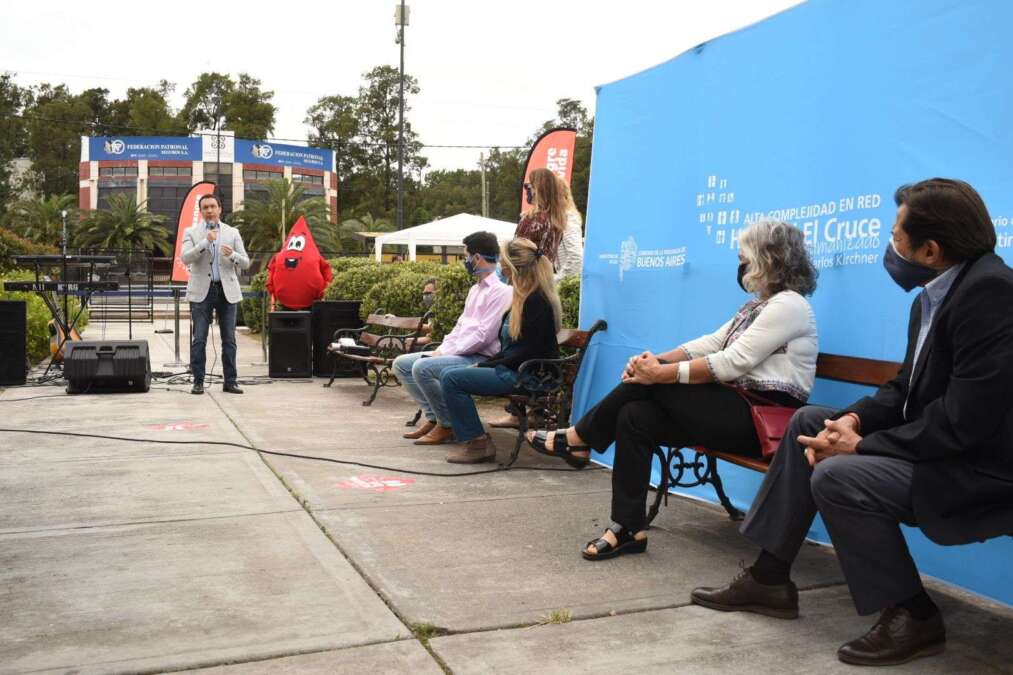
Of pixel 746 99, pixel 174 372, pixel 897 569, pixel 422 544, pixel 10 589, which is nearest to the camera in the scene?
pixel 897 569

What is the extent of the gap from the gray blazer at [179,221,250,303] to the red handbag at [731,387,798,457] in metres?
6.71

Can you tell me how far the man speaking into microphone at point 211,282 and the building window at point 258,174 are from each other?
58959 millimetres

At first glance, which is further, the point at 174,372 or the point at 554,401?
the point at 174,372

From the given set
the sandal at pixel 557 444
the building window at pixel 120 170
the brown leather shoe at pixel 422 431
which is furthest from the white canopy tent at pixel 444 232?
the building window at pixel 120 170

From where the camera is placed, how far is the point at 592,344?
21.3 feet

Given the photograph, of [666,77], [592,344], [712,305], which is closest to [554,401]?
[592,344]

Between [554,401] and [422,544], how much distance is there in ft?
7.78

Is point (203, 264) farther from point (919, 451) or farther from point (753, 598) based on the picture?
point (919, 451)

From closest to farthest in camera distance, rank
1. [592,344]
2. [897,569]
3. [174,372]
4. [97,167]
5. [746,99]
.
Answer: [897,569] < [746,99] < [592,344] < [174,372] < [97,167]

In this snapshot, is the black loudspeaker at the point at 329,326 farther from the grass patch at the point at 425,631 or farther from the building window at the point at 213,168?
the building window at the point at 213,168

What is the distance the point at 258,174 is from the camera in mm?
67250

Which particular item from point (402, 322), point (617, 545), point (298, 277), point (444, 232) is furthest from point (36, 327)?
point (444, 232)

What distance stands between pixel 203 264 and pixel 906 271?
7.81 meters

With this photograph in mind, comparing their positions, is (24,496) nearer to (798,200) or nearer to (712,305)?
(712,305)
